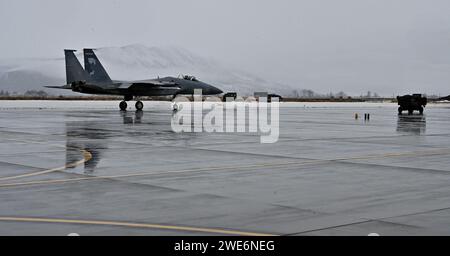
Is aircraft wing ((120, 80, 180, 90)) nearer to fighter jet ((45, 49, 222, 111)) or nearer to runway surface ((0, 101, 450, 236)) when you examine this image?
fighter jet ((45, 49, 222, 111))

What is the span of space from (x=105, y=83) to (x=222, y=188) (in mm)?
46924

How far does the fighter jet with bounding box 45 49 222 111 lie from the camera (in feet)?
188

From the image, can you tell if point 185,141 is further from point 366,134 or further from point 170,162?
point 366,134

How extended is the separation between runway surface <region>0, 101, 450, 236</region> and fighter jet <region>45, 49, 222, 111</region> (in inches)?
1304

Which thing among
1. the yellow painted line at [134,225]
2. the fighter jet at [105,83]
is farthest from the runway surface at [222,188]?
the fighter jet at [105,83]

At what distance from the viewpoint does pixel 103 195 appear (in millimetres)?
12688

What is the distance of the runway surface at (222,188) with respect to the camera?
9.98m

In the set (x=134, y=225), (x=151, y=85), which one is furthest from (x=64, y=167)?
(x=151, y=85)

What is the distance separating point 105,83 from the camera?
193 feet

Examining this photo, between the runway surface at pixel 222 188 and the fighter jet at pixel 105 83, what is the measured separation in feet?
109

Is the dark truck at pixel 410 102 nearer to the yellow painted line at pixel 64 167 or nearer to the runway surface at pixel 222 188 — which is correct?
the runway surface at pixel 222 188

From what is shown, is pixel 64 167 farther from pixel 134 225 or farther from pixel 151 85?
pixel 151 85

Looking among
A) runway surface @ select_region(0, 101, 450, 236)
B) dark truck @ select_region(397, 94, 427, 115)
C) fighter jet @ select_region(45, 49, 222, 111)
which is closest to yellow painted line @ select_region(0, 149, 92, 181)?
runway surface @ select_region(0, 101, 450, 236)

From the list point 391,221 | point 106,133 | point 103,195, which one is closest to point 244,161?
point 103,195
